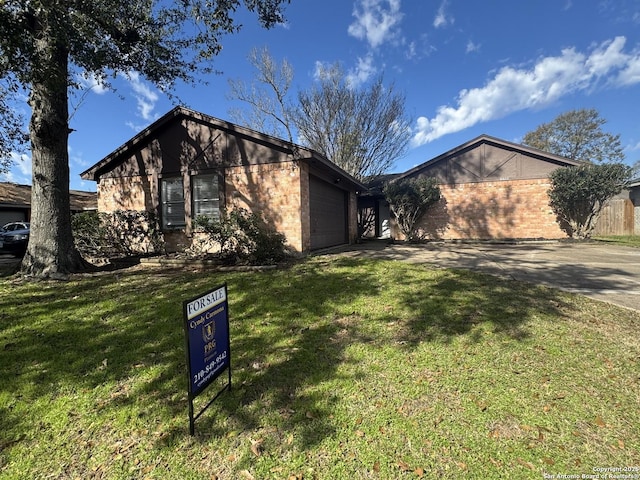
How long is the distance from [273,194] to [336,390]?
7.13 meters

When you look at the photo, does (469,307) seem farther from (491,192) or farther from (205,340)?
(491,192)

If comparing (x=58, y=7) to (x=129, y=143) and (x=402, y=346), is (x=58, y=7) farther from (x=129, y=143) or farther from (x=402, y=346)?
(x=402, y=346)

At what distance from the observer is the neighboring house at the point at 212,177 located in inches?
354

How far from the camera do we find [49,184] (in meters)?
6.92

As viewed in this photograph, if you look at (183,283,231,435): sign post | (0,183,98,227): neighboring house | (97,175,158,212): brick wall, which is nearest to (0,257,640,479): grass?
(183,283,231,435): sign post

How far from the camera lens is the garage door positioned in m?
10.3

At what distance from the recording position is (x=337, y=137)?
22.6m

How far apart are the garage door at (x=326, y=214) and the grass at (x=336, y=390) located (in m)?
5.69

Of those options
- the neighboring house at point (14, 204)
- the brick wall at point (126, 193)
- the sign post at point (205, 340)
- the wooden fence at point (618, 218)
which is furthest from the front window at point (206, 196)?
the wooden fence at point (618, 218)

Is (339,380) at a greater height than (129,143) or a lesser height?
lesser

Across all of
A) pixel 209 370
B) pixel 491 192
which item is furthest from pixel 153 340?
pixel 491 192

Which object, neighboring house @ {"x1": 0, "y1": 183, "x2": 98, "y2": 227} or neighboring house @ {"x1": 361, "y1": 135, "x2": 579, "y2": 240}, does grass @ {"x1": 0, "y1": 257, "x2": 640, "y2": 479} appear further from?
neighboring house @ {"x1": 0, "y1": 183, "x2": 98, "y2": 227}

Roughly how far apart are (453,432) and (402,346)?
1260 mm

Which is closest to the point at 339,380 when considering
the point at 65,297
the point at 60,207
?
the point at 65,297
